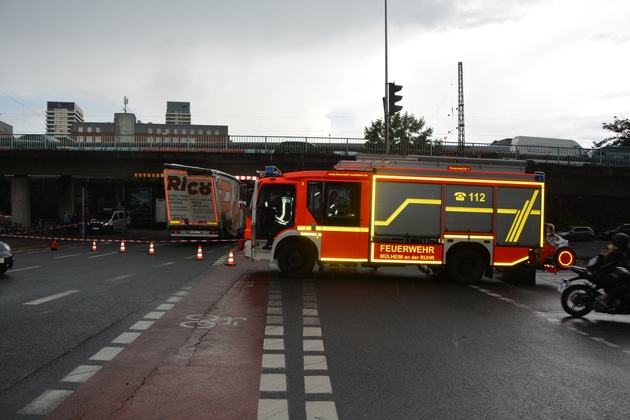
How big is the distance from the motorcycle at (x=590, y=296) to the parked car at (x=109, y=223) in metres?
37.4

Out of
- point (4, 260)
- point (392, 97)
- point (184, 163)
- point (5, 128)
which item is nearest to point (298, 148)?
point (184, 163)

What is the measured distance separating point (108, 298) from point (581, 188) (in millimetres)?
33820

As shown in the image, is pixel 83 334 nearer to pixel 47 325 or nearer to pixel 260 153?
pixel 47 325

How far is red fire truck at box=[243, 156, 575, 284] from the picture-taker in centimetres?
1380

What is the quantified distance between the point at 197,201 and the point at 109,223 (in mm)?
17478

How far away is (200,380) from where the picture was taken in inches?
211

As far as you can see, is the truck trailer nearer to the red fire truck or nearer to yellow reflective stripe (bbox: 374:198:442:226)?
the red fire truck

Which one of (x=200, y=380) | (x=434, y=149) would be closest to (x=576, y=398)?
(x=200, y=380)

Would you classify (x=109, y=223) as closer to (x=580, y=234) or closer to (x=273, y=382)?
(x=580, y=234)

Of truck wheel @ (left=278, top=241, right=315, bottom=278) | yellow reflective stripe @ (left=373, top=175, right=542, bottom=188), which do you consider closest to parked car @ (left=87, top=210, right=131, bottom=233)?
truck wheel @ (left=278, top=241, right=315, bottom=278)

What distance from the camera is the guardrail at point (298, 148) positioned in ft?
117

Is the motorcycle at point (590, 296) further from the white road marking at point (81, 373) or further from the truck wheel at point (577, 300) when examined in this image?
the white road marking at point (81, 373)

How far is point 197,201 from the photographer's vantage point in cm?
2809

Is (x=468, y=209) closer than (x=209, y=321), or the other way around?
(x=209, y=321)
